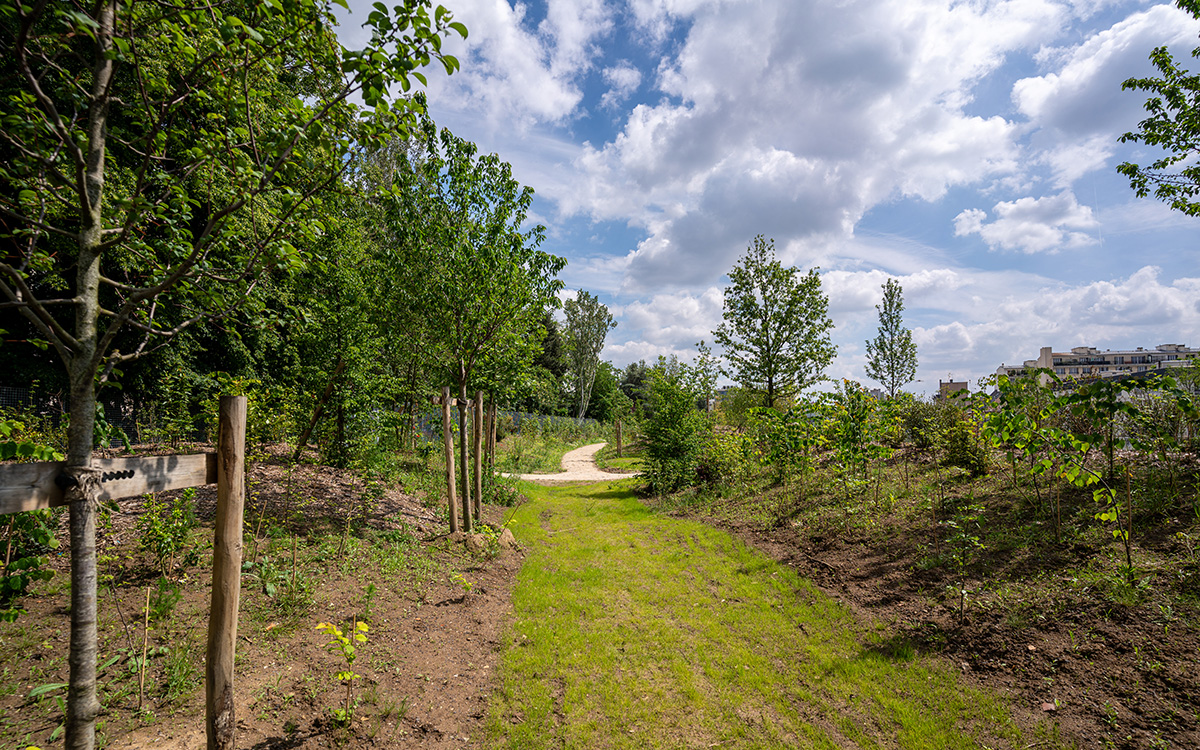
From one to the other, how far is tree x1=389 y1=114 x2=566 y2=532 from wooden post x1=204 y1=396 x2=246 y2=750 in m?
3.96

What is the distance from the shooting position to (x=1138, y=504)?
5.21 m

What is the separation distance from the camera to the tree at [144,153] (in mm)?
2002

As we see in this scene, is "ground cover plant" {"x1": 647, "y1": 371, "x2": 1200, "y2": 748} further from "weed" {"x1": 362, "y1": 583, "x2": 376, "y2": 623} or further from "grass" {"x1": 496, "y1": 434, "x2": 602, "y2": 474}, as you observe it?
"grass" {"x1": 496, "y1": 434, "x2": 602, "y2": 474}

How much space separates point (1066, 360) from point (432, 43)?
93.4 m

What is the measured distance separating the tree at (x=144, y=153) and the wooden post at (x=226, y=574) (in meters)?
0.54


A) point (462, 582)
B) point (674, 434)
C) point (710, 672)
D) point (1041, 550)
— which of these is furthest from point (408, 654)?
point (674, 434)

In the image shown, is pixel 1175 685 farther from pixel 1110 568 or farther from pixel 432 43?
pixel 432 43

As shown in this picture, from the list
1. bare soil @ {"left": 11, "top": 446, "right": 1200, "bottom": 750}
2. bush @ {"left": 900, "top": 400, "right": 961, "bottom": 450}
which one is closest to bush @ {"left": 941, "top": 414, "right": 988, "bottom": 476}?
bush @ {"left": 900, "top": 400, "right": 961, "bottom": 450}

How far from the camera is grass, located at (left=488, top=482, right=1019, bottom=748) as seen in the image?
334cm

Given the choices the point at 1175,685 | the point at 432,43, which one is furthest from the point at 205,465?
the point at 1175,685

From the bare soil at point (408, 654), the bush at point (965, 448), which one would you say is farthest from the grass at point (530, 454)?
the bush at point (965, 448)

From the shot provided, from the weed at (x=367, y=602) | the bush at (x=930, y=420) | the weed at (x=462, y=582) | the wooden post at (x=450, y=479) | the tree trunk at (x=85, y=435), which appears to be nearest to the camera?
the tree trunk at (x=85, y=435)

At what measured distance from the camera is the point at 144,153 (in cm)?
233

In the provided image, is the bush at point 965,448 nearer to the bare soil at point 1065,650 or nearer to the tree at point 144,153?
the bare soil at point 1065,650
